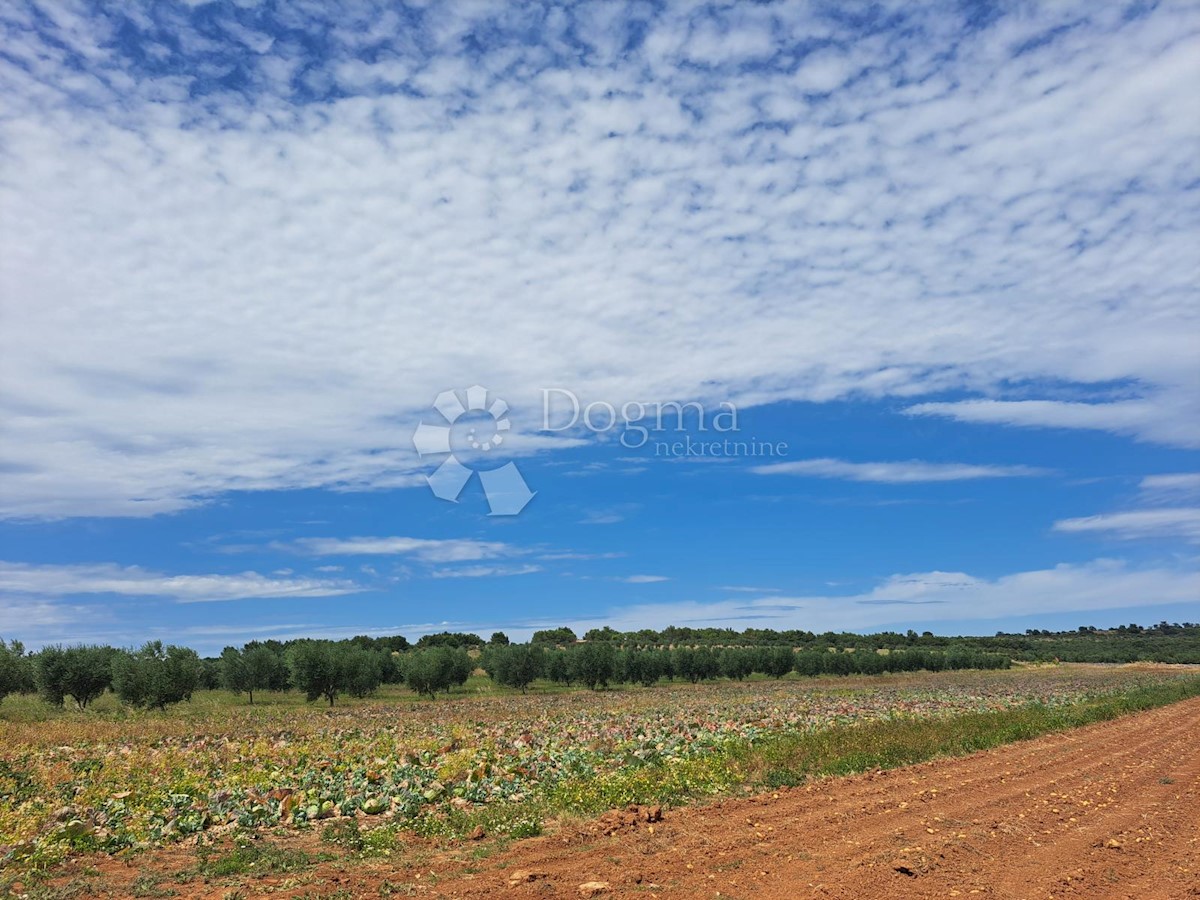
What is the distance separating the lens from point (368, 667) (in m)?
80.1

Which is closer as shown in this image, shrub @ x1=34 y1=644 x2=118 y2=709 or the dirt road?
the dirt road

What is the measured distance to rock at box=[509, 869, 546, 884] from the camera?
919cm

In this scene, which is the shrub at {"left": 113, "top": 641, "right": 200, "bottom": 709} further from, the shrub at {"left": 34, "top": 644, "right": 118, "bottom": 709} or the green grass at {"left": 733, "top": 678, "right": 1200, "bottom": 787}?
the green grass at {"left": 733, "top": 678, "right": 1200, "bottom": 787}

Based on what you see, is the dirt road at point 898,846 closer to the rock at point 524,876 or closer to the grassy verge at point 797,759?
the rock at point 524,876

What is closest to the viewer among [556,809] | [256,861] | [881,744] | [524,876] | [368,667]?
[524,876]

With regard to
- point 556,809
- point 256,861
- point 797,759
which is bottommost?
point 256,861

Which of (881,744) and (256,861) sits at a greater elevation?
(881,744)

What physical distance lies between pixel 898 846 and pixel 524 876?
5.00 meters

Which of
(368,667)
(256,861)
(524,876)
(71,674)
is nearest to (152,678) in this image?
(71,674)

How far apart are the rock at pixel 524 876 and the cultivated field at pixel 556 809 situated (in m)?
0.06

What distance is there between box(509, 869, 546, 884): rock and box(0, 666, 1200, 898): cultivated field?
0.06m

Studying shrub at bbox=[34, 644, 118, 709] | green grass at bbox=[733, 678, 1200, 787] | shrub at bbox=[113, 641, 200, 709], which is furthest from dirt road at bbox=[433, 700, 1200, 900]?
shrub at bbox=[34, 644, 118, 709]

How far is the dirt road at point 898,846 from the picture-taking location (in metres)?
8.80

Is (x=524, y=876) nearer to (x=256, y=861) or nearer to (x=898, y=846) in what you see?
(x=256, y=861)
